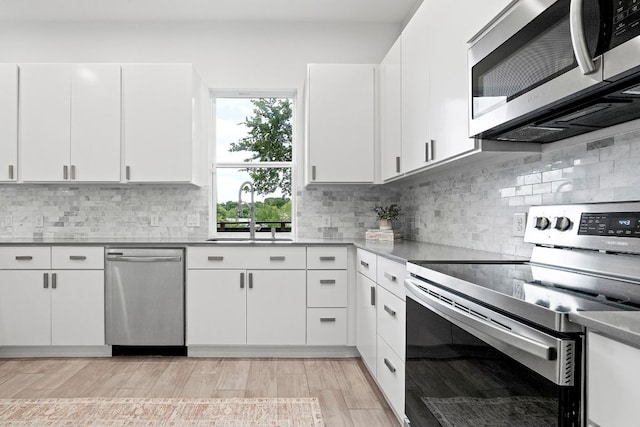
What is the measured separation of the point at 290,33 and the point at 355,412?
313 centimetres

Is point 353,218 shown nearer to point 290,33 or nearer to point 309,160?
point 309,160

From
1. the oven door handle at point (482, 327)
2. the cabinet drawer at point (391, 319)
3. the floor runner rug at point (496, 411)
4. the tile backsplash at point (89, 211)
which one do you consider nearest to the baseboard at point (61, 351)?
the tile backsplash at point (89, 211)

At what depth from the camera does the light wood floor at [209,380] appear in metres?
2.66

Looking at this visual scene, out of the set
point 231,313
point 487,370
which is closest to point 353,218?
point 231,313

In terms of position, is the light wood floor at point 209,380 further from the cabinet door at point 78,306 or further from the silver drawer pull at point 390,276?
the silver drawer pull at point 390,276

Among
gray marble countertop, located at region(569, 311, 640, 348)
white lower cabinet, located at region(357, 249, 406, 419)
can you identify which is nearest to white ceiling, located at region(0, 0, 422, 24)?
white lower cabinet, located at region(357, 249, 406, 419)

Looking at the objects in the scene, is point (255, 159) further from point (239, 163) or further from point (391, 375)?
point (391, 375)

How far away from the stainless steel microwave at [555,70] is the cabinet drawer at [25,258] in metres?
3.13

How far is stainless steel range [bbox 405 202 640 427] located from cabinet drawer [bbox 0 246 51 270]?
2.79 meters

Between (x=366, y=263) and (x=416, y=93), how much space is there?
110 cm

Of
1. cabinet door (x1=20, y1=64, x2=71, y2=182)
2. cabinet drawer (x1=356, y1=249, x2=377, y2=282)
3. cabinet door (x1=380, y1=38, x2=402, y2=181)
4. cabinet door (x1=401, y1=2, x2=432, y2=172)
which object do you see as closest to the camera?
cabinet door (x1=401, y1=2, x2=432, y2=172)

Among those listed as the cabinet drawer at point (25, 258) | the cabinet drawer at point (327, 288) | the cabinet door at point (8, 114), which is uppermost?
the cabinet door at point (8, 114)

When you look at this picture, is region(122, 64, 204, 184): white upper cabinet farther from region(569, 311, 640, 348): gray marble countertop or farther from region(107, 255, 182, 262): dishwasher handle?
region(569, 311, 640, 348): gray marble countertop

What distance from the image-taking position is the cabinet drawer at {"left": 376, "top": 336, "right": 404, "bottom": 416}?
7.23 ft
